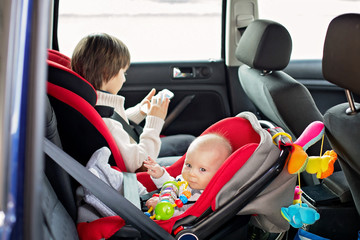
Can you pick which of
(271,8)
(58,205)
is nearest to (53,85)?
(58,205)

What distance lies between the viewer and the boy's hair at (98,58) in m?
2.24

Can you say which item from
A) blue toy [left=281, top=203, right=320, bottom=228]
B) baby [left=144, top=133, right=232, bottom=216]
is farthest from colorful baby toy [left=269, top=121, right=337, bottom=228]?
baby [left=144, top=133, right=232, bottom=216]

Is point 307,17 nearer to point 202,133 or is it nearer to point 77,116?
point 202,133

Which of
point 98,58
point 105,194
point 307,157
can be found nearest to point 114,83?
point 98,58

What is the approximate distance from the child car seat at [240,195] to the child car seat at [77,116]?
40 cm

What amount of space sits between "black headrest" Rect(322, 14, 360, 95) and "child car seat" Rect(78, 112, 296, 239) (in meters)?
0.34

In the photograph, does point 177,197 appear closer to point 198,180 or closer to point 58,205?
point 198,180

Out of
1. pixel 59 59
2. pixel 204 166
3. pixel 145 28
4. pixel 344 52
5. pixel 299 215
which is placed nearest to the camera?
pixel 344 52

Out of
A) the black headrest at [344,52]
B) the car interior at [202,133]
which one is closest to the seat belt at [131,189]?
the car interior at [202,133]

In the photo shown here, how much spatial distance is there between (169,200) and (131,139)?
0.67 metres

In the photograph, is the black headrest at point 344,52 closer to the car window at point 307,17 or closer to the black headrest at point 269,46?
the black headrest at point 269,46

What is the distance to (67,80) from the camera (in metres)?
1.94

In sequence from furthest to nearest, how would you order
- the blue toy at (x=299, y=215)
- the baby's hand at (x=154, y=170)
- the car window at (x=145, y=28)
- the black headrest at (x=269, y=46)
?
the car window at (x=145, y=28) < the black headrest at (x=269, y=46) < the baby's hand at (x=154, y=170) < the blue toy at (x=299, y=215)

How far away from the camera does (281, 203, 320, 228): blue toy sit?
66.9 inches
